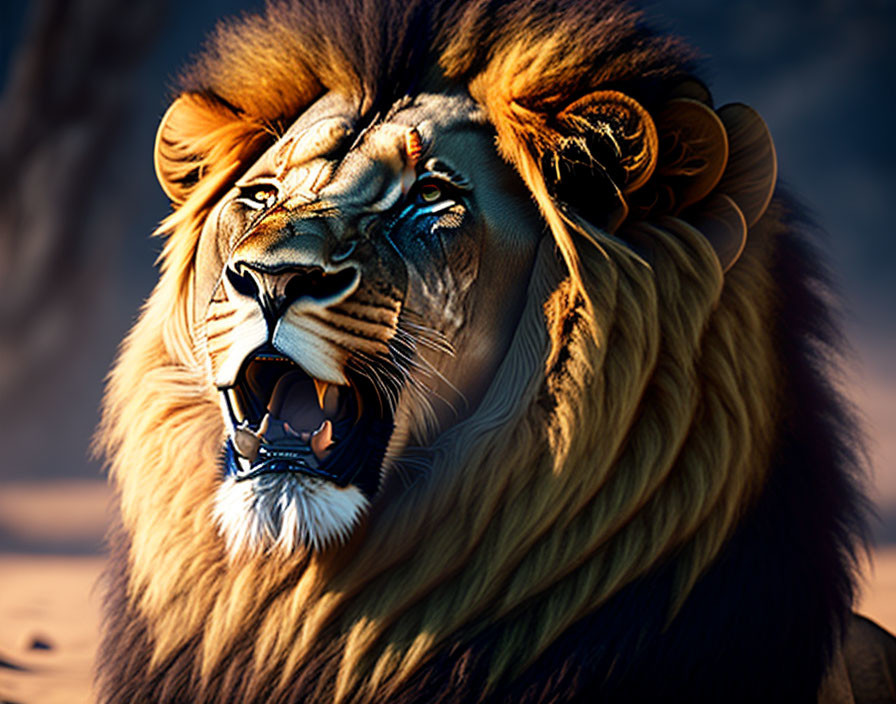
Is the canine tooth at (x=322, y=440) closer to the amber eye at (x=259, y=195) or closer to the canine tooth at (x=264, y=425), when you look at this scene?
the canine tooth at (x=264, y=425)

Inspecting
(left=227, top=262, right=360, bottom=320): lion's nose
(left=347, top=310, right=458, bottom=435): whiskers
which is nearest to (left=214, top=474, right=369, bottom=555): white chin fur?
(left=347, top=310, right=458, bottom=435): whiskers

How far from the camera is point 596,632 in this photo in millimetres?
1980

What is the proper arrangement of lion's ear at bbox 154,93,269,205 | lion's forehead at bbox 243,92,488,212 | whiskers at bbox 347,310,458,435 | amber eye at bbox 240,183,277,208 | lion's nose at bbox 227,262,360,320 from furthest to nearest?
1. lion's ear at bbox 154,93,269,205
2. amber eye at bbox 240,183,277,208
3. lion's forehead at bbox 243,92,488,212
4. whiskers at bbox 347,310,458,435
5. lion's nose at bbox 227,262,360,320

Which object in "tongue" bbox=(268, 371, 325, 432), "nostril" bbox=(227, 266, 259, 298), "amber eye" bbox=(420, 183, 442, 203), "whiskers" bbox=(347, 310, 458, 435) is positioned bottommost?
"tongue" bbox=(268, 371, 325, 432)

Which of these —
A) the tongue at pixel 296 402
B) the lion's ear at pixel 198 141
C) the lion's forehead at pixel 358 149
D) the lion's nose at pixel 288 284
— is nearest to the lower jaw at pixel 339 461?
the tongue at pixel 296 402

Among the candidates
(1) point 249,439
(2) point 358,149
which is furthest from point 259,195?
(1) point 249,439

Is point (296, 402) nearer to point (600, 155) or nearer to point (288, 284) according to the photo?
point (288, 284)

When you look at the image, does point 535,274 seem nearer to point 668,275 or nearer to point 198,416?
point 668,275

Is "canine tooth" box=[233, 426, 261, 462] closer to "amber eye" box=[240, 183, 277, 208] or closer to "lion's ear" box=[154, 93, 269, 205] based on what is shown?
"amber eye" box=[240, 183, 277, 208]

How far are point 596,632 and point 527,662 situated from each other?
0.15 meters

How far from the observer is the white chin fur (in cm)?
197

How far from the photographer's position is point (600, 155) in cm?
208

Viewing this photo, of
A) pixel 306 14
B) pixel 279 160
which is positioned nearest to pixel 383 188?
pixel 279 160

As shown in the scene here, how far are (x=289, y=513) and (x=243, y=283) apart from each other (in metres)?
0.47
